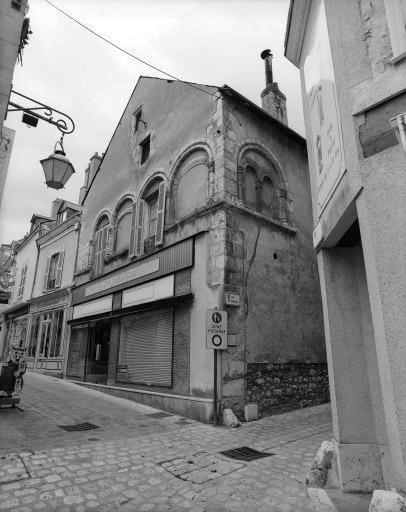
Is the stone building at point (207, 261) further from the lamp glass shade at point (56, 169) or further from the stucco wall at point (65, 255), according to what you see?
the lamp glass shade at point (56, 169)

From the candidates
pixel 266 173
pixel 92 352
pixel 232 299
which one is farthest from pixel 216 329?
pixel 92 352

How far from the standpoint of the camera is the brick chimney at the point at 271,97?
12211 mm

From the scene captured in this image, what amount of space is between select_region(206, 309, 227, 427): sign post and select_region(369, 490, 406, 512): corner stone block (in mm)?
4489

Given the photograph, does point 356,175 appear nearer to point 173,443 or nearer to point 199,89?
point 173,443

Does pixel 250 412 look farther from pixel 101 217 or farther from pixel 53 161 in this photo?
pixel 101 217

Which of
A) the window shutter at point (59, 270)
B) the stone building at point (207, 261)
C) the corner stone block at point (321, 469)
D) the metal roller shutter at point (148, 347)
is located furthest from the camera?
the window shutter at point (59, 270)

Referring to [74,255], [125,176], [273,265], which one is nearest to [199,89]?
[125,176]

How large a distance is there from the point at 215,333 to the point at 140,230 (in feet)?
17.3

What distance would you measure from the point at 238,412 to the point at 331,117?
237 inches

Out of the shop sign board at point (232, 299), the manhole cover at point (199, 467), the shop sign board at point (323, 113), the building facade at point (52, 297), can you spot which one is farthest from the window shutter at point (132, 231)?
the shop sign board at point (323, 113)

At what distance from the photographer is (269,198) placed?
10.2 metres

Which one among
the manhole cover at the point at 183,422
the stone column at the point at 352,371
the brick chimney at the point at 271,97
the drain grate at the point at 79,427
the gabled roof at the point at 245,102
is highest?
the brick chimney at the point at 271,97

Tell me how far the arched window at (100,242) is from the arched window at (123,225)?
22.1 inches

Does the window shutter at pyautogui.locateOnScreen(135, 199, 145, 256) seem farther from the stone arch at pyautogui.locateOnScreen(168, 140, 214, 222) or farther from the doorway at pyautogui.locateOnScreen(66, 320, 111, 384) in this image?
the doorway at pyautogui.locateOnScreen(66, 320, 111, 384)
